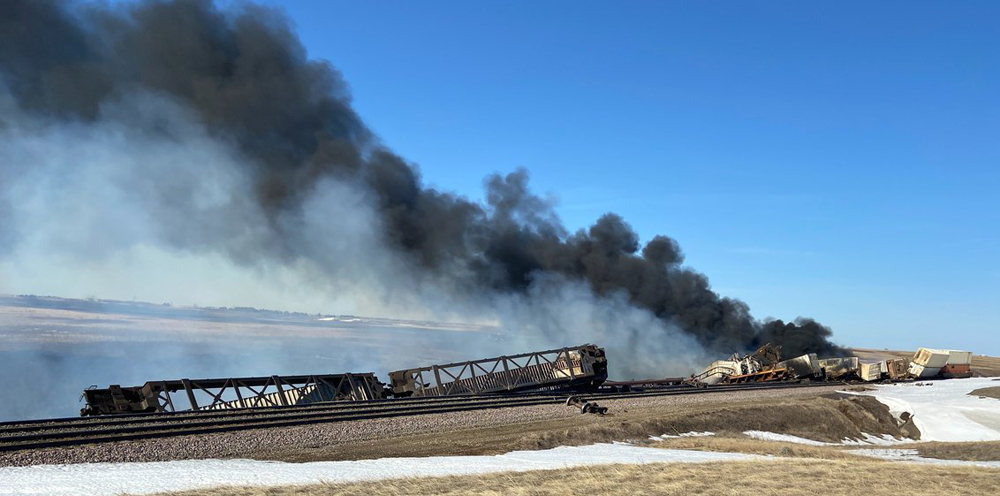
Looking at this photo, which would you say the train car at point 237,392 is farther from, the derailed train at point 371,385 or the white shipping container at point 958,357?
the white shipping container at point 958,357

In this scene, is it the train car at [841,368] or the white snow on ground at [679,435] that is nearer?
the white snow on ground at [679,435]

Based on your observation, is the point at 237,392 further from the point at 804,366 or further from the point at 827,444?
the point at 804,366

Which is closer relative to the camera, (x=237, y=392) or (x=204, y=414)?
(x=204, y=414)

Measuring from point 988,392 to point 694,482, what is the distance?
37.3m

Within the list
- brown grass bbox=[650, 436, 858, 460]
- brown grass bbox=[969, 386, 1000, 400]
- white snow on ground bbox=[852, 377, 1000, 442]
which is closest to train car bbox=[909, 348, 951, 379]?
brown grass bbox=[969, 386, 1000, 400]

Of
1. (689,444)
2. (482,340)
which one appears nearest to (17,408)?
(482,340)

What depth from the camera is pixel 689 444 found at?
21.7 meters

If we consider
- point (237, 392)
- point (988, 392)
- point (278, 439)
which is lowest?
point (988, 392)

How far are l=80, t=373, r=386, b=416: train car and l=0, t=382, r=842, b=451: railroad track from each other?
368cm

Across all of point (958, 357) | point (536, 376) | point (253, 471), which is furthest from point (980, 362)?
point (253, 471)

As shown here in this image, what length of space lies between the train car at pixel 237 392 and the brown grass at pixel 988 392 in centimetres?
3240

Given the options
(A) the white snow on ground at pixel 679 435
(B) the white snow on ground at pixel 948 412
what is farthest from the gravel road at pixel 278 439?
(B) the white snow on ground at pixel 948 412

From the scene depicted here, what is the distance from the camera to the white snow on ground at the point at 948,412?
101 feet

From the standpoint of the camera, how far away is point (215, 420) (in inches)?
927
